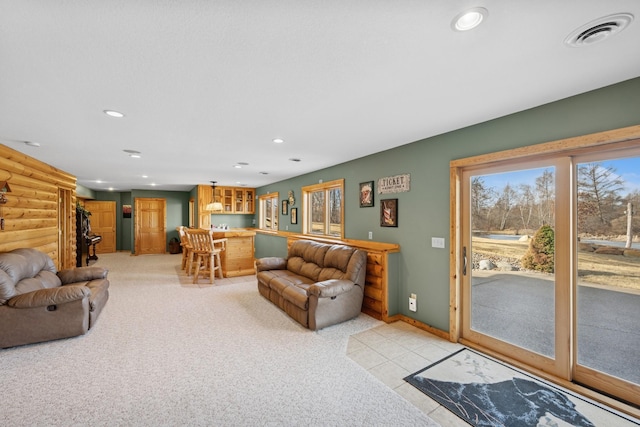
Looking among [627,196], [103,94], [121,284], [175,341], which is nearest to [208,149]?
[103,94]

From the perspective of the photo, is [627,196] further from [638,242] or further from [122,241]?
[122,241]

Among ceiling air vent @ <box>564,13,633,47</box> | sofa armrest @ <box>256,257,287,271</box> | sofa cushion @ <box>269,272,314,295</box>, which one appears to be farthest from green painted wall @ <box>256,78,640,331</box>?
sofa armrest @ <box>256,257,287,271</box>

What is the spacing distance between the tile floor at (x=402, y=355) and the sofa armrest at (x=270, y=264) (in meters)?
2.12

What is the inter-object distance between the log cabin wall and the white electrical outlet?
218 inches

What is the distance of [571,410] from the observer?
2.03 m

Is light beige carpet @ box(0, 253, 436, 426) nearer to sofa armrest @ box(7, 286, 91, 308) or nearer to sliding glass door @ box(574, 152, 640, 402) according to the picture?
sofa armrest @ box(7, 286, 91, 308)

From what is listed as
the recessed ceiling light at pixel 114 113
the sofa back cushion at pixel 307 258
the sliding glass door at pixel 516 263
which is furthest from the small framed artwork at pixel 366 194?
the recessed ceiling light at pixel 114 113

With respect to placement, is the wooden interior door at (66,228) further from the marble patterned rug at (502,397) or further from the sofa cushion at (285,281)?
the marble patterned rug at (502,397)

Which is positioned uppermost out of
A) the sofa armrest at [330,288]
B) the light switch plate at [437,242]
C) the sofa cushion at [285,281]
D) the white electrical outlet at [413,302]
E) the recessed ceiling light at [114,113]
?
the recessed ceiling light at [114,113]

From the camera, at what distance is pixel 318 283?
11.4 ft

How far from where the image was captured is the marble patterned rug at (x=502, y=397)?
1.94 meters

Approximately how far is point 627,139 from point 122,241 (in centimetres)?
1298

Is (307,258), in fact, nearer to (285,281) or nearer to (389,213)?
(285,281)

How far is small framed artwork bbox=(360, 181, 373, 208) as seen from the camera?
14.3 ft
